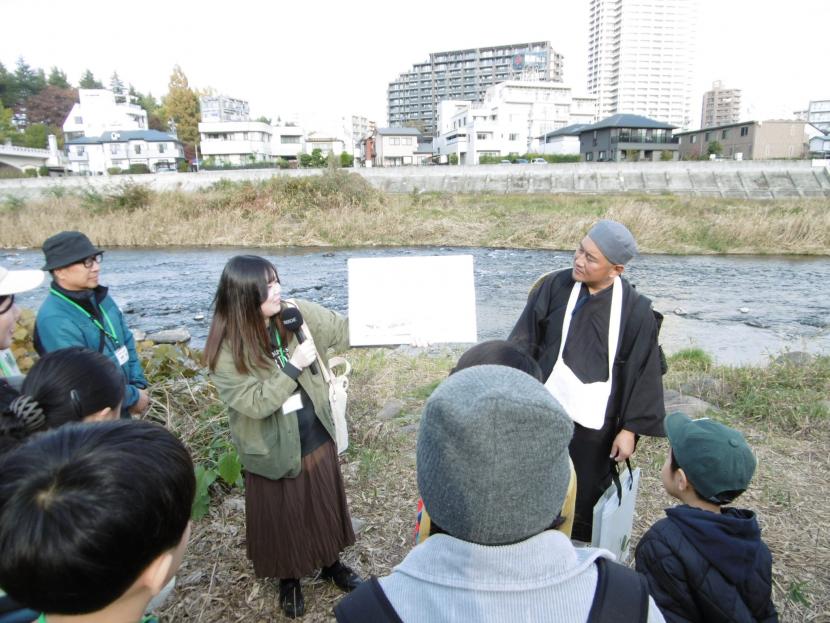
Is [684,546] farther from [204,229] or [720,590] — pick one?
[204,229]

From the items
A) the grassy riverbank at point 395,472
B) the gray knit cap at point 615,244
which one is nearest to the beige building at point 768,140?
the grassy riverbank at point 395,472

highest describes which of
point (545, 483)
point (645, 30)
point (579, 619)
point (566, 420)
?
point (645, 30)

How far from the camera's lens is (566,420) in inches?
31.7

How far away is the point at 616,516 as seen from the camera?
A: 2104 mm

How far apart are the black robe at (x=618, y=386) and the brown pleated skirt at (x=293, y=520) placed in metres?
1.17

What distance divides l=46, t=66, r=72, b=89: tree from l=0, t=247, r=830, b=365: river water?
197 ft

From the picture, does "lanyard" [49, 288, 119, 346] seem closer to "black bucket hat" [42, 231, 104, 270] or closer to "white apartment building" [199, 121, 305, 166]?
"black bucket hat" [42, 231, 104, 270]

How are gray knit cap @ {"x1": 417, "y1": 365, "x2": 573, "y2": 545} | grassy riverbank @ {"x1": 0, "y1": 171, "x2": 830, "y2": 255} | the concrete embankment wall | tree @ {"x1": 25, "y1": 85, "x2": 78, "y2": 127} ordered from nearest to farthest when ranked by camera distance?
gray knit cap @ {"x1": 417, "y1": 365, "x2": 573, "y2": 545}
grassy riverbank @ {"x1": 0, "y1": 171, "x2": 830, "y2": 255}
the concrete embankment wall
tree @ {"x1": 25, "y1": 85, "x2": 78, "y2": 127}

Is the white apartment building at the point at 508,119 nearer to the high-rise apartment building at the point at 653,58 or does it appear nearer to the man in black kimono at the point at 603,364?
the high-rise apartment building at the point at 653,58

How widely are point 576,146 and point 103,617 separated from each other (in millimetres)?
52615

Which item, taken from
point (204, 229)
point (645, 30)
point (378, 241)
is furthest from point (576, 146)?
point (645, 30)

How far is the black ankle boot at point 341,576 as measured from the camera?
2.35 meters

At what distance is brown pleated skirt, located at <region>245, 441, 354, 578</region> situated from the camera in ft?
7.17

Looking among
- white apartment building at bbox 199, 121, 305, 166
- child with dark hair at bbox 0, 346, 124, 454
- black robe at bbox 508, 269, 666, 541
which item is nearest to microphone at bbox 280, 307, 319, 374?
child with dark hair at bbox 0, 346, 124, 454
